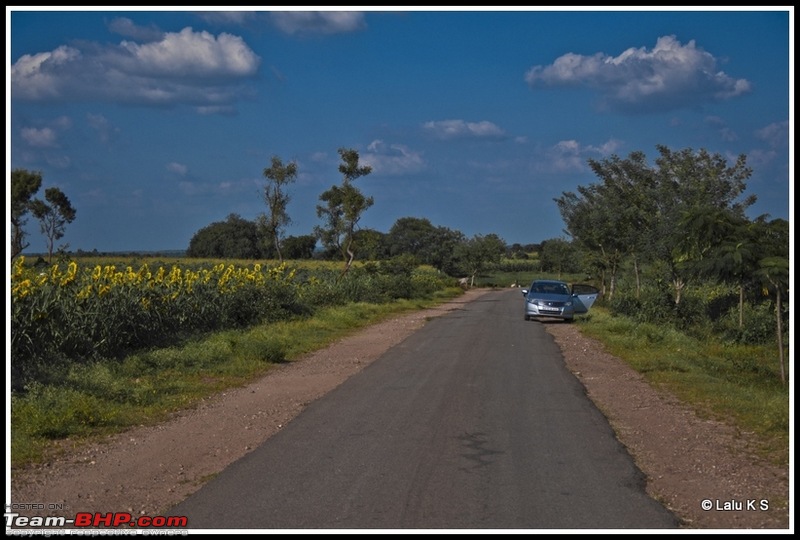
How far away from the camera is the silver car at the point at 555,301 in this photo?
28.9 m

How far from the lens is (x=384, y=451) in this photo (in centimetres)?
816

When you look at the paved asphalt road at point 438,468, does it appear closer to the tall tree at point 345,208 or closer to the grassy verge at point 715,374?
the grassy verge at point 715,374

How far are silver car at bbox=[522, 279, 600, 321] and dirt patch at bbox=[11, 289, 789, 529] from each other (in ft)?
50.9

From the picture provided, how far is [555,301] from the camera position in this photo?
29109mm

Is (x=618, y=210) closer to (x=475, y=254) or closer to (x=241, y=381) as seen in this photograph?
(x=241, y=381)

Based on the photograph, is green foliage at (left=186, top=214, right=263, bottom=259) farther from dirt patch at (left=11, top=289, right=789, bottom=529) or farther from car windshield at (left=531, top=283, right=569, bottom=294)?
dirt patch at (left=11, top=289, right=789, bottom=529)

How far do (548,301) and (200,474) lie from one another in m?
22.7

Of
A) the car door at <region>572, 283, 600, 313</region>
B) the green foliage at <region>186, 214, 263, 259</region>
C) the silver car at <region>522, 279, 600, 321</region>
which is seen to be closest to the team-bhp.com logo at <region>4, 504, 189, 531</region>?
the silver car at <region>522, 279, 600, 321</region>

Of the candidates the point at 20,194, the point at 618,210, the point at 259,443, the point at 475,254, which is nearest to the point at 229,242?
the point at 475,254

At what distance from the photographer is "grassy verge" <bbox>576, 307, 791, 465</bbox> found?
9.45 m

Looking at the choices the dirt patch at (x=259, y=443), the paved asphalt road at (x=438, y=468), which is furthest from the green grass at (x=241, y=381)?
the paved asphalt road at (x=438, y=468)

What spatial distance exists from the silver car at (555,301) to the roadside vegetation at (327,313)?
93 centimetres

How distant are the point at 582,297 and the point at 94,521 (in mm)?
26479

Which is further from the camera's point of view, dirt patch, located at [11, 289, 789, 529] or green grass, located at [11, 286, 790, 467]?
green grass, located at [11, 286, 790, 467]
